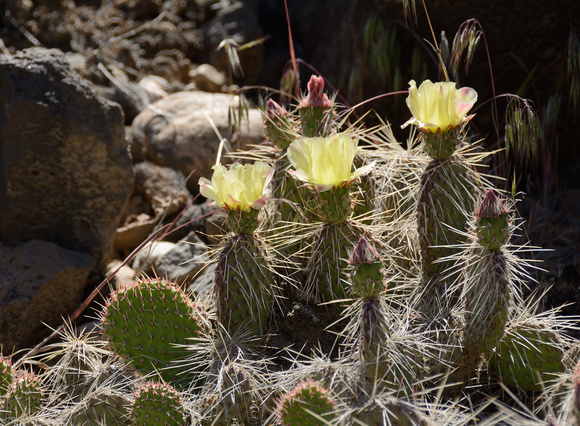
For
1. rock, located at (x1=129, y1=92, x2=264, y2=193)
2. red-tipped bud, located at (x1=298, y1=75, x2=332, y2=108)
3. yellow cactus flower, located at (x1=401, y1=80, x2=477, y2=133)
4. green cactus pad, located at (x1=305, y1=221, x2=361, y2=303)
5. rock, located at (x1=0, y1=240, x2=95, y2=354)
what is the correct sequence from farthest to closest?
1. rock, located at (x1=129, y1=92, x2=264, y2=193)
2. rock, located at (x1=0, y1=240, x2=95, y2=354)
3. red-tipped bud, located at (x1=298, y1=75, x2=332, y2=108)
4. green cactus pad, located at (x1=305, y1=221, x2=361, y2=303)
5. yellow cactus flower, located at (x1=401, y1=80, x2=477, y2=133)

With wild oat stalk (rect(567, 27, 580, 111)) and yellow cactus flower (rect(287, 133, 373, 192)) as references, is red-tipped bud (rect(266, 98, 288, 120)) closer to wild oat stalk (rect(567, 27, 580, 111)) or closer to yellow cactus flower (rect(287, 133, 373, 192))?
yellow cactus flower (rect(287, 133, 373, 192))

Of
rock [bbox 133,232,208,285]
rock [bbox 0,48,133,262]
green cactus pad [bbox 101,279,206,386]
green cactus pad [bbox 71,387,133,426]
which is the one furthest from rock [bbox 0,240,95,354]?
green cactus pad [bbox 71,387,133,426]

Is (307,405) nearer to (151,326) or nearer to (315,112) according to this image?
(151,326)

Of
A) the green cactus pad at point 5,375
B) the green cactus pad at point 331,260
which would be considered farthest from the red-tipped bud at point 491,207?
the green cactus pad at point 5,375

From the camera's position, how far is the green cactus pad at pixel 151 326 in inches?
Answer: 83.7

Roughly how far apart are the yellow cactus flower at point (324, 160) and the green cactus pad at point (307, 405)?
587 millimetres

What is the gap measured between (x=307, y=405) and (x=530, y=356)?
2.43 ft

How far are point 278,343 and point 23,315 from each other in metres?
1.15

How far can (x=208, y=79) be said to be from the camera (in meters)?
4.34

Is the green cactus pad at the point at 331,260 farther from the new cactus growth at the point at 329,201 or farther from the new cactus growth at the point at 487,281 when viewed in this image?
the new cactus growth at the point at 487,281

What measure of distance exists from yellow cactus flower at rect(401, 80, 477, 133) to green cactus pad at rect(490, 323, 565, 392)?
0.65 m

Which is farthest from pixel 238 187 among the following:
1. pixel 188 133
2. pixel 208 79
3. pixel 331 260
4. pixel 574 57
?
pixel 208 79

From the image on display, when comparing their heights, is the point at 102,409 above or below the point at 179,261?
above

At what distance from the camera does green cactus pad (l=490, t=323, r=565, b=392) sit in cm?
190
